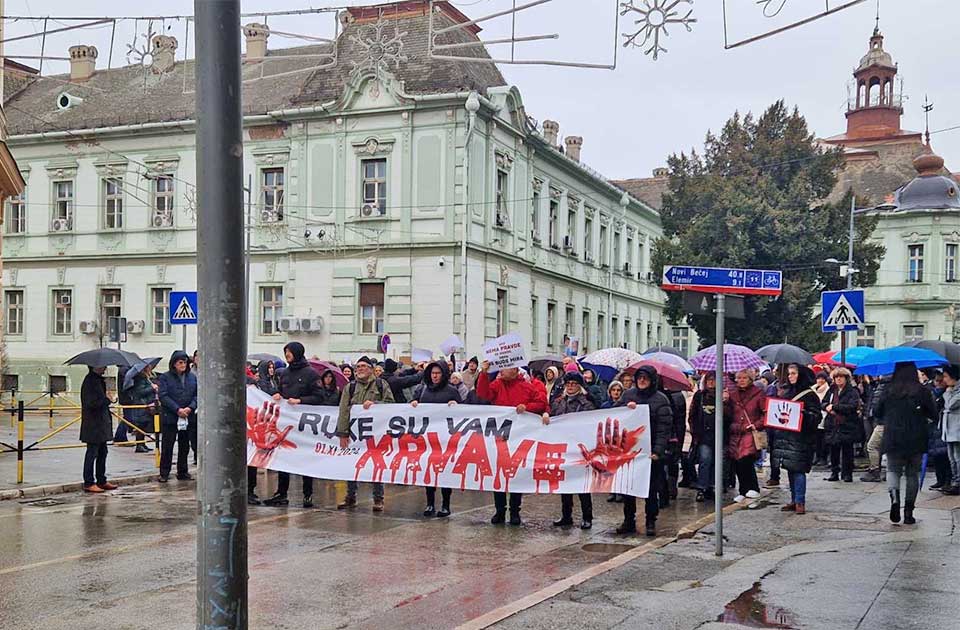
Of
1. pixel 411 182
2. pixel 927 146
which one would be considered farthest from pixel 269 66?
pixel 927 146

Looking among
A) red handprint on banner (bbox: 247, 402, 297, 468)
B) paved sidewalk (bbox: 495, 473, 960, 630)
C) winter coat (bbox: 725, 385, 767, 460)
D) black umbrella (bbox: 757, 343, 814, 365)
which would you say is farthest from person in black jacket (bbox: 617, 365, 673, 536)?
black umbrella (bbox: 757, 343, 814, 365)

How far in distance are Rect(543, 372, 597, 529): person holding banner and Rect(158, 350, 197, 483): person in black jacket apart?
6020 mm

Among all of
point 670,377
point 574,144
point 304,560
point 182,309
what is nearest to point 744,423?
point 670,377

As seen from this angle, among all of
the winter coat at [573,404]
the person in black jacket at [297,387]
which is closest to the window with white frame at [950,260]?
the winter coat at [573,404]

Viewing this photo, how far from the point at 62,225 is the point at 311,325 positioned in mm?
11786

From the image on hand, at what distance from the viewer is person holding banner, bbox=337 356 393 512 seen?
1267 cm

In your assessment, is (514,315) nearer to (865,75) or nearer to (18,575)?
(18,575)

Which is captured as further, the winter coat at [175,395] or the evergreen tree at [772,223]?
the evergreen tree at [772,223]

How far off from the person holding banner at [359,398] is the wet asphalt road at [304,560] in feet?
1.03

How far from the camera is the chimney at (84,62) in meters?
41.2

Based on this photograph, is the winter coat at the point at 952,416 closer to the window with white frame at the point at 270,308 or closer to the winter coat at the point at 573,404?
the winter coat at the point at 573,404

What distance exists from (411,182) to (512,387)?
21.9 meters

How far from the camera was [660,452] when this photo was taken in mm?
10953

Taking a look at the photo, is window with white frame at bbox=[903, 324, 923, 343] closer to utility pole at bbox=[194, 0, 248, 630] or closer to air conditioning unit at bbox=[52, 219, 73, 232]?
air conditioning unit at bbox=[52, 219, 73, 232]
